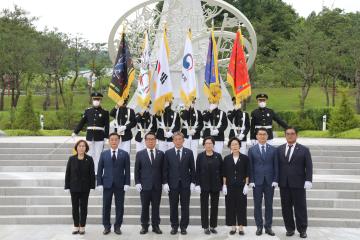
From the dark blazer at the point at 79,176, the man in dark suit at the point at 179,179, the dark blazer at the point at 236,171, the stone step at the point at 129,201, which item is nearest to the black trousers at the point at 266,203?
the dark blazer at the point at 236,171

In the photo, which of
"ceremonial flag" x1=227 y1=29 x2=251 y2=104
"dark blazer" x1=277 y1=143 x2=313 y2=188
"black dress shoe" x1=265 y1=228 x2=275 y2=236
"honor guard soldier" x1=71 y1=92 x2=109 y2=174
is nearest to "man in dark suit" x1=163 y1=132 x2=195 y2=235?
"black dress shoe" x1=265 y1=228 x2=275 y2=236

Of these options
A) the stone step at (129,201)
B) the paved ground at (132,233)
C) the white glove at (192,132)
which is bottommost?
the paved ground at (132,233)

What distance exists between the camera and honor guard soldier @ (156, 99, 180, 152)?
31.7ft

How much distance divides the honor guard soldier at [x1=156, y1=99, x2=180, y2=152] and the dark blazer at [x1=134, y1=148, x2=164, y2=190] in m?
2.11

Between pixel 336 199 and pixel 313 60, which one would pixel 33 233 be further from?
pixel 313 60

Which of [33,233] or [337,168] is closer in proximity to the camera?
[33,233]

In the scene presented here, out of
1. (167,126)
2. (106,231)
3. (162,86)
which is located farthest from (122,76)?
(106,231)

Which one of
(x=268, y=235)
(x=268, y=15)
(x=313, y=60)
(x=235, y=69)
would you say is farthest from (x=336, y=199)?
(x=268, y=15)

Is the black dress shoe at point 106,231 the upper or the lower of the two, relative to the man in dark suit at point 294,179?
lower

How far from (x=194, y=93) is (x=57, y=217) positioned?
3895mm

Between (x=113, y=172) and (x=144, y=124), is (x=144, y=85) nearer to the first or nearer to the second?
(x=144, y=124)

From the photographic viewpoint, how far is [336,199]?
8961 mm

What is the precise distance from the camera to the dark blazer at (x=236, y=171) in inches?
292

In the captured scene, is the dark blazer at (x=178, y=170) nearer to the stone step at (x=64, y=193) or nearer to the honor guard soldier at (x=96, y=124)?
the stone step at (x=64, y=193)
